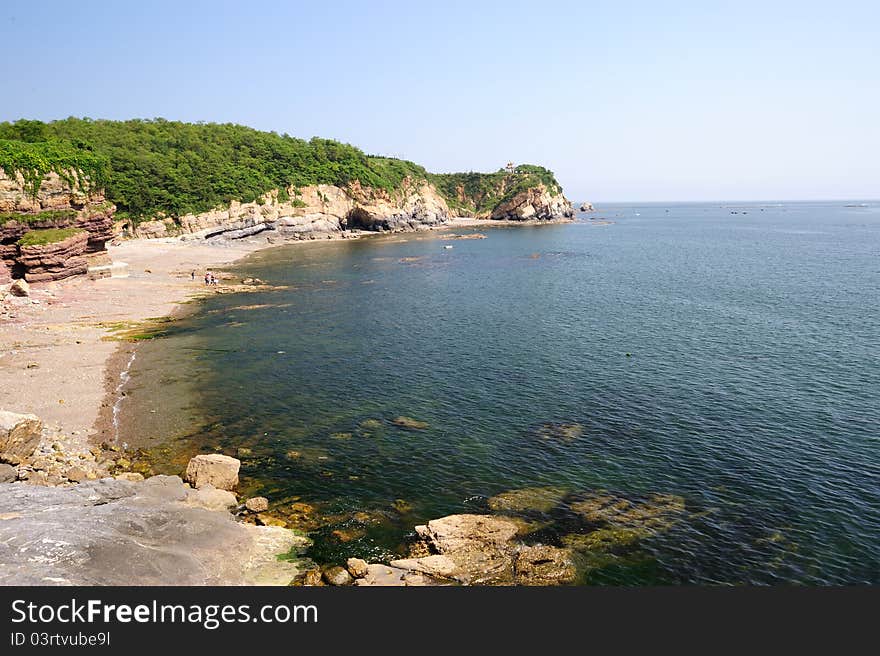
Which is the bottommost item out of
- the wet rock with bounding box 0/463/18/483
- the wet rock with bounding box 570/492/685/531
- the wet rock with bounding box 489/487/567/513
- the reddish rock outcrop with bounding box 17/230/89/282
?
the wet rock with bounding box 570/492/685/531

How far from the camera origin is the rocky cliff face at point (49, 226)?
2469 inches

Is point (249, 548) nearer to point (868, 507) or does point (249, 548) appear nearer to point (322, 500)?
point (322, 500)

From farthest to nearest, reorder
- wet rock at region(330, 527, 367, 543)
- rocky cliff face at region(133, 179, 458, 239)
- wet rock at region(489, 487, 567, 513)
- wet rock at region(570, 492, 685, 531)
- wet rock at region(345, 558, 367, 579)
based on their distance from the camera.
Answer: rocky cliff face at region(133, 179, 458, 239) < wet rock at region(489, 487, 567, 513) < wet rock at region(570, 492, 685, 531) < wet rock at region(330, 527, 367, 543) < wet rock at region(345, 558, 367, 579)

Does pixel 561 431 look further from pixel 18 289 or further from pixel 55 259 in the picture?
pixel 55 259

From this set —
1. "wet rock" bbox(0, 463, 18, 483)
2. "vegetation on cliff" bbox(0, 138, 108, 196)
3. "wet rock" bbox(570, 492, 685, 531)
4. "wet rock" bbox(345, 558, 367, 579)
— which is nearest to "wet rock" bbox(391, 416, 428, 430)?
"wet rock" bbox(570, 492, 685, 531)

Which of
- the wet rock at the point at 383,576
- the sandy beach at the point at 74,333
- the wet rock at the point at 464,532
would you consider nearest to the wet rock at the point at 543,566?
the wet rock at the point at 464,532

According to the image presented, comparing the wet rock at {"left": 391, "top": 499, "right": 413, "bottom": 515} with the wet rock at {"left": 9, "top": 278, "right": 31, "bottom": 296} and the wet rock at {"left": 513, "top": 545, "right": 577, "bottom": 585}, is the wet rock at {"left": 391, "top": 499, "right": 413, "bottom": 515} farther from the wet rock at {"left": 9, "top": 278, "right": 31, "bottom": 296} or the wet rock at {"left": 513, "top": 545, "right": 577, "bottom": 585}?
the wet rock at {"left": 9, "top": 278, "right": 31, "bottom": 296}

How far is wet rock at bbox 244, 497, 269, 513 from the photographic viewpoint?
25078 mm

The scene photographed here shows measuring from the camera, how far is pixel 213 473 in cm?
2664

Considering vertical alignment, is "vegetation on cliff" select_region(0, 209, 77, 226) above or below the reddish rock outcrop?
above

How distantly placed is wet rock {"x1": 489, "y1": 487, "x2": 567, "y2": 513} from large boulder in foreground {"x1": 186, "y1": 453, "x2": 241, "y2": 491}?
13.2 metres

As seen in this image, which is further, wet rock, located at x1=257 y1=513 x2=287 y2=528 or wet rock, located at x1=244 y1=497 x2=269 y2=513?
wet rock, located at x1=244 y1=497 x2=269 y2=513

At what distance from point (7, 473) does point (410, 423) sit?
2115 centimetres

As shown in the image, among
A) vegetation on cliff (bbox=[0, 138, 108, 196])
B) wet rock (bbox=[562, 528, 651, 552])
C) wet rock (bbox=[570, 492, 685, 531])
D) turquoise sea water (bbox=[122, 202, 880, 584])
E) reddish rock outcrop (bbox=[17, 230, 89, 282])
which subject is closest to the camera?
wet rock (bbox=[562, 528, 651, 552])
